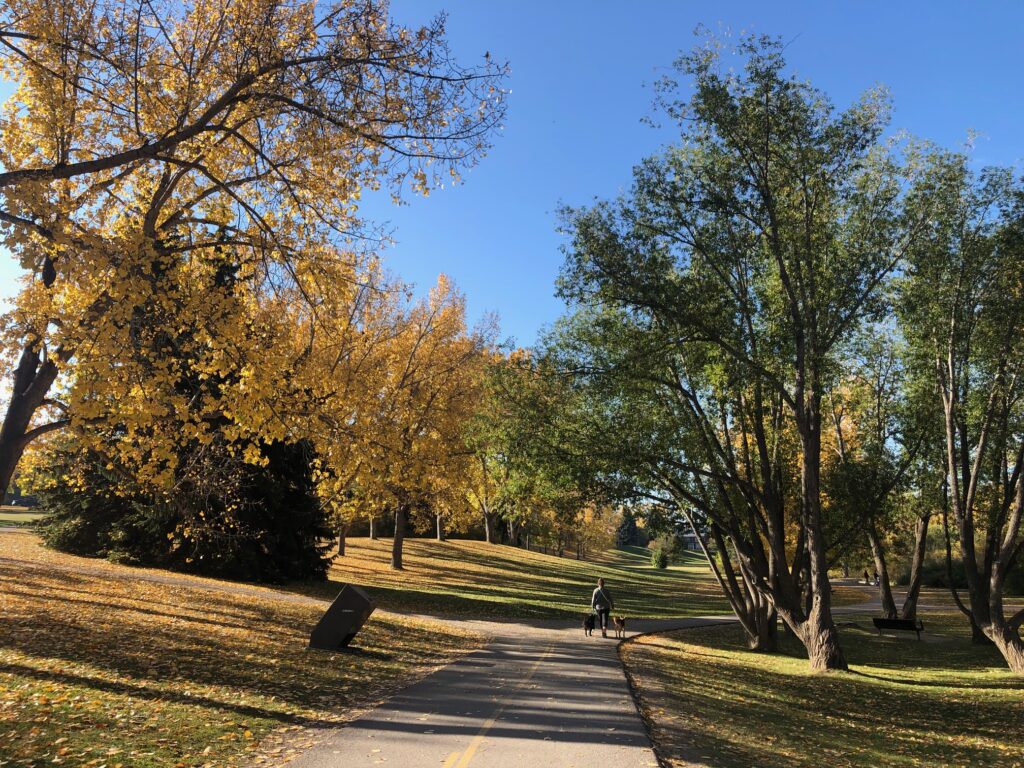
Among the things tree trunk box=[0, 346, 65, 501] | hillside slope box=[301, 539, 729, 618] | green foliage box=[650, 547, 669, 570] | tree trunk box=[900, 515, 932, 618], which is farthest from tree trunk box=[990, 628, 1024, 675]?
green foliage box=[650, 547, 669, 570]

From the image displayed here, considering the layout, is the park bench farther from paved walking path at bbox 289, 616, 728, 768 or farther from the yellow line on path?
the yellow line on path

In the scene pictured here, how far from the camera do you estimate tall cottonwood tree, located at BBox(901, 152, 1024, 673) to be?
50.1ft

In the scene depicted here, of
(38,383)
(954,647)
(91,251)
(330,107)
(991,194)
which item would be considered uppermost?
(991,194)

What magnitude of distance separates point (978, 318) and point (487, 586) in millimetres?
20748

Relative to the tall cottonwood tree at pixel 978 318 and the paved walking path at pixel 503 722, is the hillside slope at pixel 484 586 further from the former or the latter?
the tall cottonwood tree at pixel 978 318

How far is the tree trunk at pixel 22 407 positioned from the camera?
8.04 meters

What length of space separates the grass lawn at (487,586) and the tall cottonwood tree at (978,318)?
12.5 meters

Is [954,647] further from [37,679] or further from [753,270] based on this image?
[37,679]

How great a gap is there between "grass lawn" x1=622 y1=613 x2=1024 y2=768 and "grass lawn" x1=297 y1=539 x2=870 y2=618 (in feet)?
21.8

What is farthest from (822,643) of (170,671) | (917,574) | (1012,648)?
(170,671)

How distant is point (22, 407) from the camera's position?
8312mm

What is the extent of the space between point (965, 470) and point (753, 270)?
8.12 meters

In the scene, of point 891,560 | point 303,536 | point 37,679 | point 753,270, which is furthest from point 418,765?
point 891,560

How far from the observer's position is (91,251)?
23.7 feet
